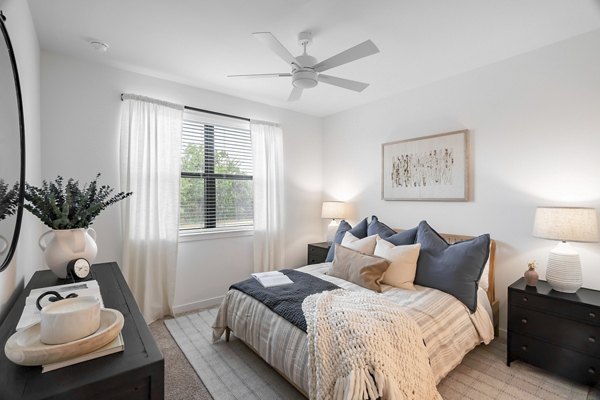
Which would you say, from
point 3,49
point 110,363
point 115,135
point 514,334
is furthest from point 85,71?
point 514,334

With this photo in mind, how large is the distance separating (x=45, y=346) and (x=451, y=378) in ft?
8.07

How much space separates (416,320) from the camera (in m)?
1.91

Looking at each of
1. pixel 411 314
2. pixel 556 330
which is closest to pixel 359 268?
pixel 411 314

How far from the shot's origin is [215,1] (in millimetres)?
1903

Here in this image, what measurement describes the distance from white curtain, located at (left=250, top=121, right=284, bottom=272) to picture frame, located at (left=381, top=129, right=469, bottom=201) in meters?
1.44

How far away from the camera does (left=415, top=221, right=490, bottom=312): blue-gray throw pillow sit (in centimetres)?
231

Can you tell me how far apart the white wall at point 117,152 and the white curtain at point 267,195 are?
170 mm

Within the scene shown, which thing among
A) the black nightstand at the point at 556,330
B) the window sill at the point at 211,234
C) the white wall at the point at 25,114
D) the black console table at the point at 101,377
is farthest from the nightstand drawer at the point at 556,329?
the white wall at the point at 25,114

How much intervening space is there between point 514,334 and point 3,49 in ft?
11.8

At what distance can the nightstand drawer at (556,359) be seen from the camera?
195cm

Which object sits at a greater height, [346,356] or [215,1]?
[215,1]

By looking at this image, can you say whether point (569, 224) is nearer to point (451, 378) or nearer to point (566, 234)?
point (566, 234)

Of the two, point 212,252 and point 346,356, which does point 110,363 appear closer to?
point 346,356

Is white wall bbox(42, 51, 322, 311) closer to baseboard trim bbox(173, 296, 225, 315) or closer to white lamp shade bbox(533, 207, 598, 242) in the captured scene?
baseboard trim bbox(173, 296, 225, 315)
